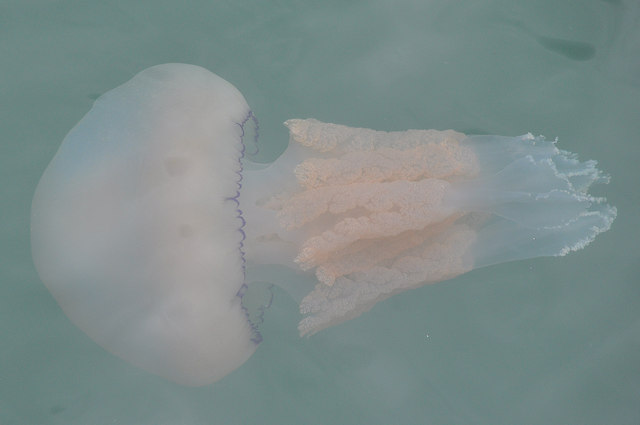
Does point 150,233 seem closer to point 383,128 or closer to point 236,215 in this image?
point 236,215

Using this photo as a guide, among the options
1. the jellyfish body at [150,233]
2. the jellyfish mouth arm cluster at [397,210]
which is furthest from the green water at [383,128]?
the jellyfish body at [150,233]

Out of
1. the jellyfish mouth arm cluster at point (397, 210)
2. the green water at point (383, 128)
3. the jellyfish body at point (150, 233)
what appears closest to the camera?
the jellyfish body at point (150, 233)

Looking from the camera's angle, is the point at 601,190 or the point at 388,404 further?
the point at 601,190

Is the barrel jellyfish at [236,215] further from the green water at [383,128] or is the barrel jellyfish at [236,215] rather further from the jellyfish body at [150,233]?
the green water at [383,128]

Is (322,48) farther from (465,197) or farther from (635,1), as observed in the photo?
(635,1)

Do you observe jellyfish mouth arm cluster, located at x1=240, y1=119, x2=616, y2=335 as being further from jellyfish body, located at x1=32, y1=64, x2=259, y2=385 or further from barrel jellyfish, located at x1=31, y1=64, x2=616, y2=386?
jellyfish body, located at x1=32, y1=64, x2=259, y2=385

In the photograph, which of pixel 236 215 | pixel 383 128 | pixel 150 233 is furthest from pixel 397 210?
pixel 150 233

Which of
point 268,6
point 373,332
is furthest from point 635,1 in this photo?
point 373,332

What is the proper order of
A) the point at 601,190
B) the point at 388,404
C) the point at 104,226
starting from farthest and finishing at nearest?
1. the point at 601,190
2. the point at 388,404
3. the point at 104,226
